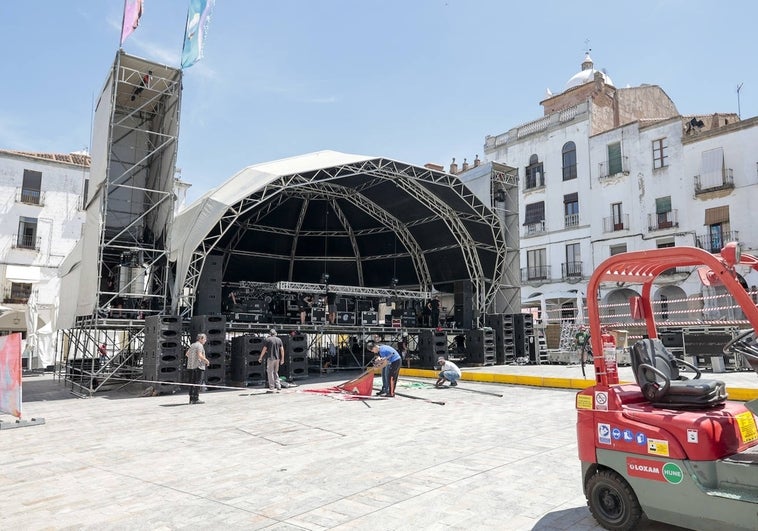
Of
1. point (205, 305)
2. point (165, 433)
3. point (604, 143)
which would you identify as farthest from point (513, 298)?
point (165, 433)

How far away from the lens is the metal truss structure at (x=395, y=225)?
19.5m

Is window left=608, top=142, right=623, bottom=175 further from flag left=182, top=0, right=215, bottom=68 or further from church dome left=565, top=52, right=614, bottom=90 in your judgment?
flag left=182, top=0, right=215, bottom=68

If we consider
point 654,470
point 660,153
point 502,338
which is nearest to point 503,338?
point 502,338

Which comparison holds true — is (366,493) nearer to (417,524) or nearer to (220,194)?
(417,524)

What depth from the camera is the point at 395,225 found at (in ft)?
79.2

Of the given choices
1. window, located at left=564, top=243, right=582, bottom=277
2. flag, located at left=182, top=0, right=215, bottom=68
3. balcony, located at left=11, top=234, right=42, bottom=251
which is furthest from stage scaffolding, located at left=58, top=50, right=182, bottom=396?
window, located at left=564, top=243, right=582, bottom=277

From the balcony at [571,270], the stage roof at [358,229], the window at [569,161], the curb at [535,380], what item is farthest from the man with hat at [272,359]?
the window at [569,161]

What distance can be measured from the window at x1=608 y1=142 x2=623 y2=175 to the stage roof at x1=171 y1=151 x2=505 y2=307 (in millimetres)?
12965

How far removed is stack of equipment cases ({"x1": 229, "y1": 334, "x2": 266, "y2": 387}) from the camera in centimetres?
1499

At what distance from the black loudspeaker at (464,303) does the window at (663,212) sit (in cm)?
1324

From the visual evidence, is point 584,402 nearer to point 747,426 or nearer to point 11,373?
point 747,426

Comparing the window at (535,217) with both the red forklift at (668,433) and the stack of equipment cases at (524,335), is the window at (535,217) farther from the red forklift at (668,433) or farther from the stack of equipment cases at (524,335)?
the red forklift at (668,433)

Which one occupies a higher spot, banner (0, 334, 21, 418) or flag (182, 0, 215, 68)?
flag (182, 0, 215, 68)

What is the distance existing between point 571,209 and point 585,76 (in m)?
10.3
